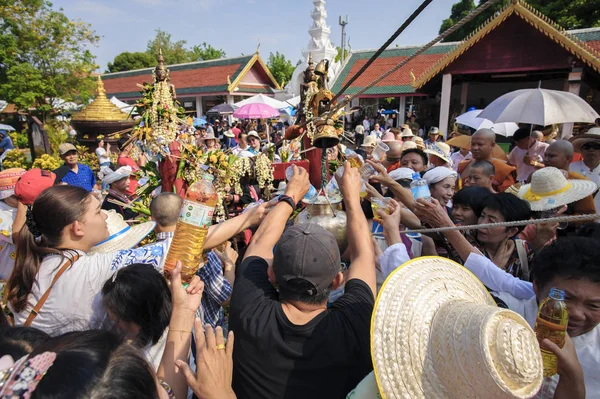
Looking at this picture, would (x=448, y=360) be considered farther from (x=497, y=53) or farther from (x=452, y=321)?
(x=497, y=53)

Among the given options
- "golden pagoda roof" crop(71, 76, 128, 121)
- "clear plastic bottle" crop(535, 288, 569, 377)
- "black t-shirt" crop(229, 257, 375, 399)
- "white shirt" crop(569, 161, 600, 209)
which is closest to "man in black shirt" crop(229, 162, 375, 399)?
"black t-shirt" crop(229, 257, 375, 399)

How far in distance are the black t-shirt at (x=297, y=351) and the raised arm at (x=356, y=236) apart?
19 cm

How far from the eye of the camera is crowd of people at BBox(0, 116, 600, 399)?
0.92 metres

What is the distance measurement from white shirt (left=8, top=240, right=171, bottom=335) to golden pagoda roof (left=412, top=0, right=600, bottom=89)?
14182 millimetres

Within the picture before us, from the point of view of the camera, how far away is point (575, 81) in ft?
40.5

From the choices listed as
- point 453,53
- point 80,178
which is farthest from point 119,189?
point 453,53

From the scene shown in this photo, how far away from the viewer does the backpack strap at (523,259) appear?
2.16m

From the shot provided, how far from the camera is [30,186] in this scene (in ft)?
8.91

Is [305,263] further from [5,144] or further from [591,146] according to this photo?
[5,144]

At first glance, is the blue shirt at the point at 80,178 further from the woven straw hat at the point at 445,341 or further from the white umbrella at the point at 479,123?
the white umbrella at the point at 479,123

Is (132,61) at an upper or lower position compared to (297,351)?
upper

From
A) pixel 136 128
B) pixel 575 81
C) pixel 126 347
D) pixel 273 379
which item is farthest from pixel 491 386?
pixel 575 81

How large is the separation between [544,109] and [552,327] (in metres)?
4.26

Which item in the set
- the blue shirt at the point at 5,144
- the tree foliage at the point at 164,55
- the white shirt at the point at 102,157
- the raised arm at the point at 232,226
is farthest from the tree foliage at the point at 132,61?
the raised arm at the point at 232,226
